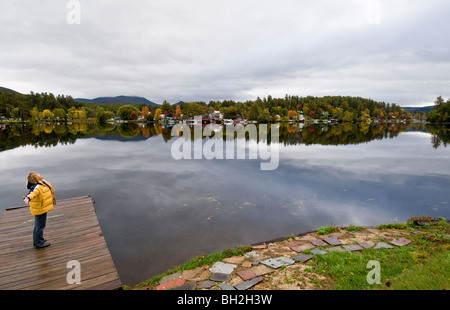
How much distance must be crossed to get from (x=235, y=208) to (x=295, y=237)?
4200 mm

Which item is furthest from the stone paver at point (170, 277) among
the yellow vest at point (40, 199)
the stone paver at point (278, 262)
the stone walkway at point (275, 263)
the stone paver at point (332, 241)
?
the stone paver at point (332, 241)

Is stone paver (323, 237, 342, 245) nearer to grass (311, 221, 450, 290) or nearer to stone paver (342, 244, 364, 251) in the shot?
stone paver (342, 244, 364, 251)

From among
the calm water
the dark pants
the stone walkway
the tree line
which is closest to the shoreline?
the stone walkway

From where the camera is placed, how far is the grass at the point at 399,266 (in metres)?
5.29

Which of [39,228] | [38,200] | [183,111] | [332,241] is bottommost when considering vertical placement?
[332,241]

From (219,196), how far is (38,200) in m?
9.55

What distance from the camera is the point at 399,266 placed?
6.31m

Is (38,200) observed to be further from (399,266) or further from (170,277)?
(399,266)

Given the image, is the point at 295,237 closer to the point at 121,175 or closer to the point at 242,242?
the point at 242,242

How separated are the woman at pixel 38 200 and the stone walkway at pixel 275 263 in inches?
180

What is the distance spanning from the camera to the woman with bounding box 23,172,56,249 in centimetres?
722

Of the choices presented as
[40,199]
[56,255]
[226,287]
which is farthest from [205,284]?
[40,199]

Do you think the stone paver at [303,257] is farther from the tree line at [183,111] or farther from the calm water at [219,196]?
the tree line at [183,111]

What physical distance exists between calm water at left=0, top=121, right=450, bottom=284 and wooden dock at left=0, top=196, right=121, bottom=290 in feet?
3.31
